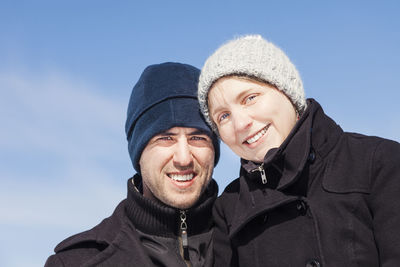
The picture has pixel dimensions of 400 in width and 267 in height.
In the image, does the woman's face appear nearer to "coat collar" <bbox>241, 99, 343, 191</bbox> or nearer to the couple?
the couple

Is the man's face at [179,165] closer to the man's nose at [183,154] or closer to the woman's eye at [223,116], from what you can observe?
the man's nose at [183,154]

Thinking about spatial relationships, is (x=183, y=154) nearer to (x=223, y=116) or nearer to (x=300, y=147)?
(x=223, y=116)

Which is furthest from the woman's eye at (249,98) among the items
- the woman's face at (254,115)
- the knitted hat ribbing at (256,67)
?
the knitted hat ribbing at (256,67)

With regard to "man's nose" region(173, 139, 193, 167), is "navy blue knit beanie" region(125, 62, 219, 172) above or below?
above

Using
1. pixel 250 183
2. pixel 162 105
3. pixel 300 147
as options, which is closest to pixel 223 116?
pixel 250 183

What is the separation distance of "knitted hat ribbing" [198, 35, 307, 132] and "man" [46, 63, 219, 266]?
67 centimetres

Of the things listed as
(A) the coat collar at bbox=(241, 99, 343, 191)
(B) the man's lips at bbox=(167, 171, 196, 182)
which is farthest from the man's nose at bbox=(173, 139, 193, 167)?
(A) the coat collar at bbox=(241, 99, 343, 191)

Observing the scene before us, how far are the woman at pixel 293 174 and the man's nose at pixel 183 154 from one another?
2.33 feet

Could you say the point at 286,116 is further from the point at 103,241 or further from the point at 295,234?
the point at 103,241

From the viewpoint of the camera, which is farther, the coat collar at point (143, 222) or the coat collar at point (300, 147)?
the coat collar at point (143, 222)

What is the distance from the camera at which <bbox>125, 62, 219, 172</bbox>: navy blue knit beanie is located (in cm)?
464

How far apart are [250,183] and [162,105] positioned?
57.6 inches

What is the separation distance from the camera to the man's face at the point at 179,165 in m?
4.57

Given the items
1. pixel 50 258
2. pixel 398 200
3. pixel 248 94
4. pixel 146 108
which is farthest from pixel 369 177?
pixel 50 258
